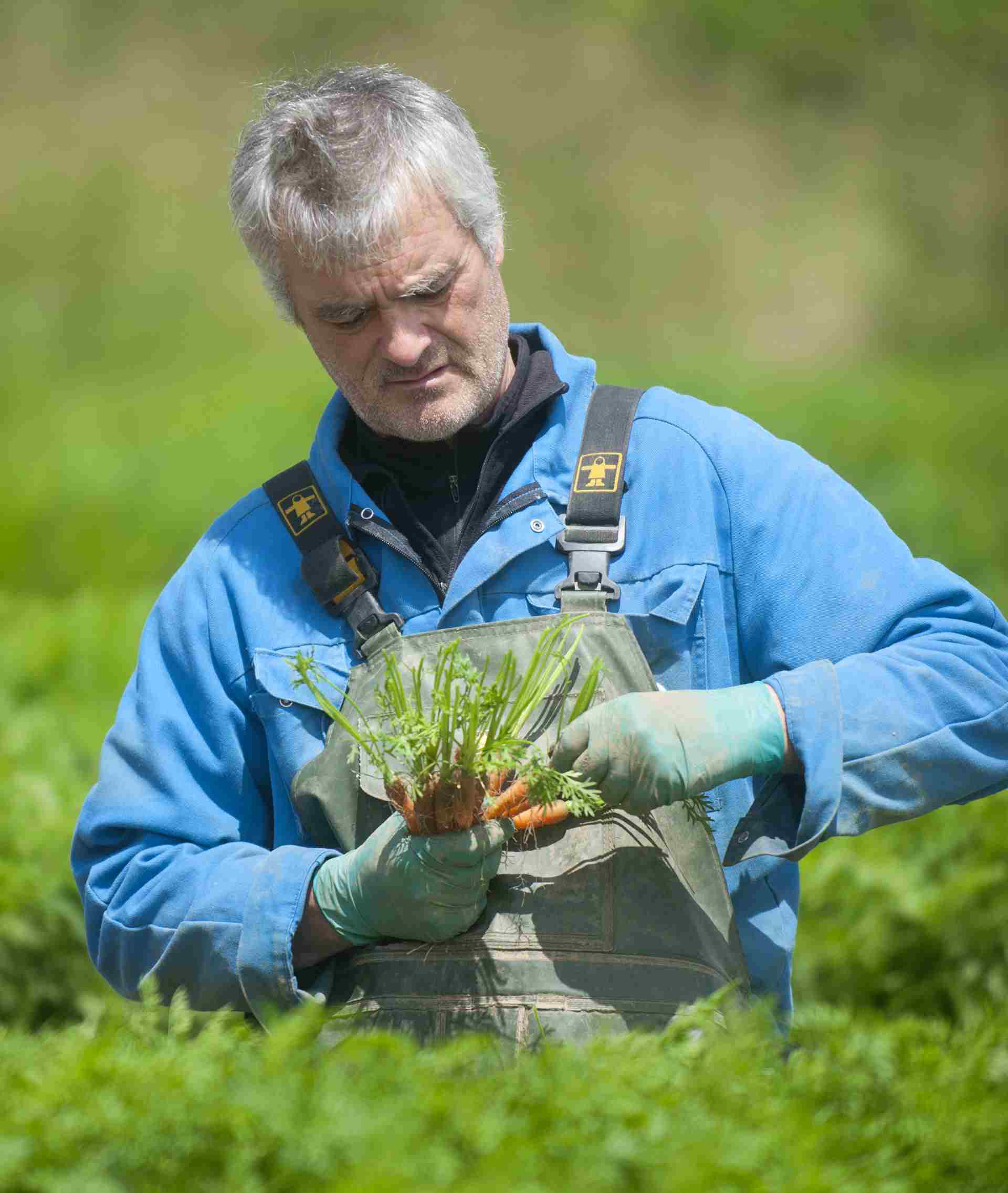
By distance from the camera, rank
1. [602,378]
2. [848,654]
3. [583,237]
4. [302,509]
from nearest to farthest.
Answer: [848,654]
[302,509]
[602,378]
[583,237]

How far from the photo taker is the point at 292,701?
243cm

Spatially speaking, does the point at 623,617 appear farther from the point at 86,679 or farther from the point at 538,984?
the point at 86,679

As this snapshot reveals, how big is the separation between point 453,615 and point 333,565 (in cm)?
23

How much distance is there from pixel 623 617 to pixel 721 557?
0.23 metres

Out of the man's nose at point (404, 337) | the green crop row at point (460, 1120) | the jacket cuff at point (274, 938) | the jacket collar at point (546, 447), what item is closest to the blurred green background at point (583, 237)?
the jacket collar at point (546, 447)

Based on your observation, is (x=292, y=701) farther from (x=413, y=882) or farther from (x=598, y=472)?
(x=598, y=472)

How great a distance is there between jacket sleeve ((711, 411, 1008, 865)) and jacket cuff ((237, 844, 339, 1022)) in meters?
0.67

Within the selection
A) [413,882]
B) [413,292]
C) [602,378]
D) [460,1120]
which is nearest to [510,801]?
[413,882]

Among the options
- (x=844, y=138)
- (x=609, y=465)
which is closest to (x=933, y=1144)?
(x=609, y=465)

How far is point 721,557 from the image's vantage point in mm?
2426

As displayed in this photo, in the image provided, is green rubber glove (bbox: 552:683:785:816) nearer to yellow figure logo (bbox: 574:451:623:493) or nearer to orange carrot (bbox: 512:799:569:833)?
orange carrot (bbox: 512:799:569:833)

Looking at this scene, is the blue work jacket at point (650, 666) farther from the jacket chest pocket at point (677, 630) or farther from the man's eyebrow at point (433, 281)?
the man's eyebrow at point (433, 281)

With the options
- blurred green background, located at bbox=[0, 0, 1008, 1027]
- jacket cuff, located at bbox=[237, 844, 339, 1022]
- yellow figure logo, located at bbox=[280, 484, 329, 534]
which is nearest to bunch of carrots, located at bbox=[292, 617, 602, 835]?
jacket cuff, located at bbox=[237, 844, 339, 1022]

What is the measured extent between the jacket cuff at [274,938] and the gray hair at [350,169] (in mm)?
1010
